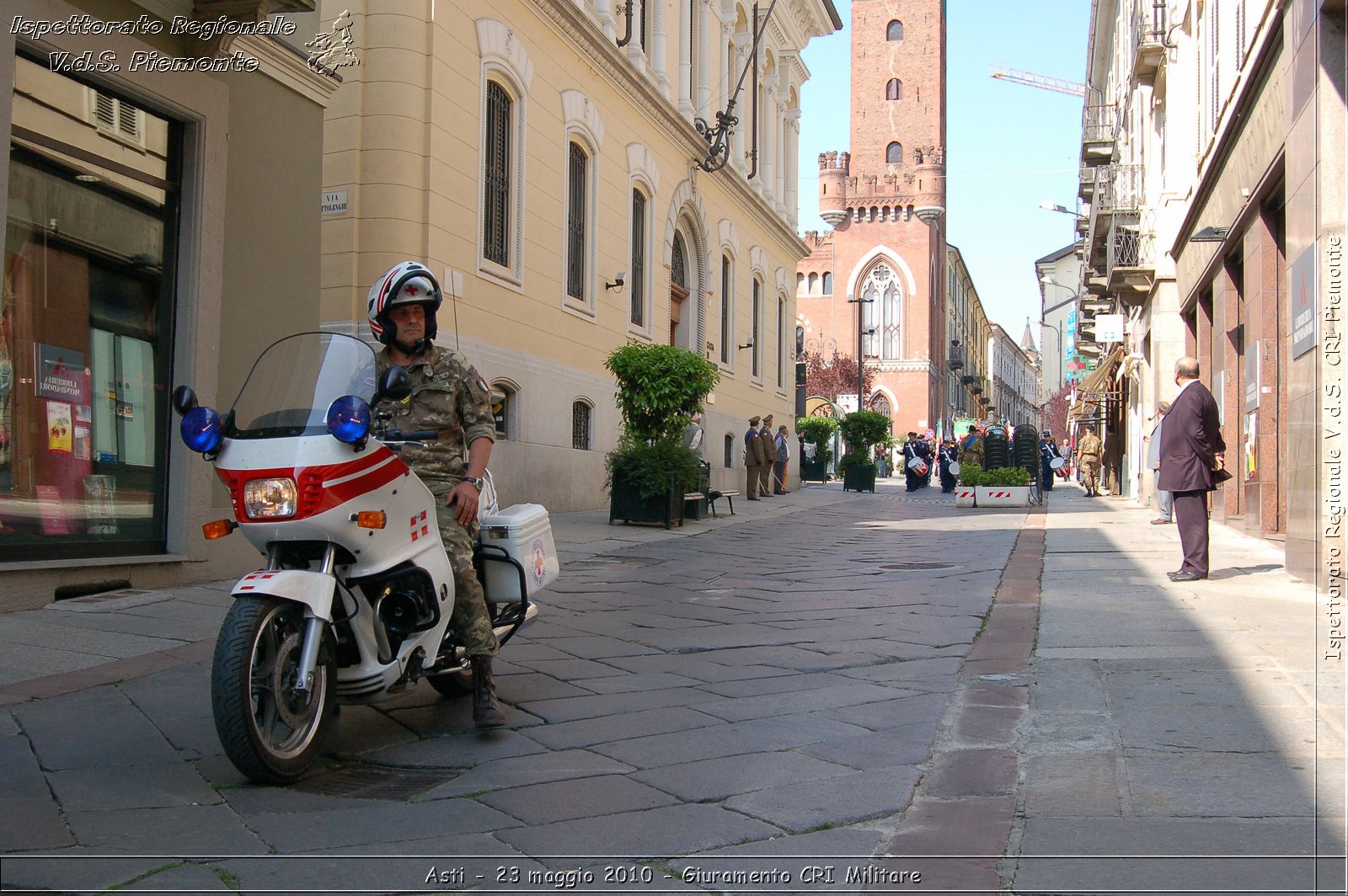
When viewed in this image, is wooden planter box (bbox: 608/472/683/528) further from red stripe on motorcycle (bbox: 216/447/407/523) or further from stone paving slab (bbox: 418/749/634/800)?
red stripe on motorcycle (bbox: 216/447/407/523)

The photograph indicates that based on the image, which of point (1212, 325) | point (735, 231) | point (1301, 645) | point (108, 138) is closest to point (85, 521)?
point (108, 138)

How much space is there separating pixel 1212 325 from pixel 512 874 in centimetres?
1557

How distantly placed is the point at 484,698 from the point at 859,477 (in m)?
26.9

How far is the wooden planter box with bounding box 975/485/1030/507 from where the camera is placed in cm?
2116

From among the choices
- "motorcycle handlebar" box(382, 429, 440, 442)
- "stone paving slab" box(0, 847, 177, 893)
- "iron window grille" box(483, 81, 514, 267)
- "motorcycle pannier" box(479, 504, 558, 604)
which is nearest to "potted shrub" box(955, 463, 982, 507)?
"iron window grille" box(483, 81, 514, 267)

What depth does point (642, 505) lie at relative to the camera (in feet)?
47.9

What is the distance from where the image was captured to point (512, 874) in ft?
9.47

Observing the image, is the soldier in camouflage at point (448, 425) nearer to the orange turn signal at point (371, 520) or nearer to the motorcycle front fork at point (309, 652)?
the orange turn signal at point (371, 520)

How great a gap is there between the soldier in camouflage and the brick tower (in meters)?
69.1

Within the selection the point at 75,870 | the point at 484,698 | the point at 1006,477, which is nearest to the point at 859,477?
the point at 1006,477

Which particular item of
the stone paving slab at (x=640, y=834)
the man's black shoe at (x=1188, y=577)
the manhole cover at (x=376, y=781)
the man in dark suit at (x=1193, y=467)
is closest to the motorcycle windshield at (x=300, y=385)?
the manhole cover at (x=376, y=781)

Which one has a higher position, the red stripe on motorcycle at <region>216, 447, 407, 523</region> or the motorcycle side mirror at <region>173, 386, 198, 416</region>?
the motorcycle side mirror at <region>173, 386, 198, 416</region>

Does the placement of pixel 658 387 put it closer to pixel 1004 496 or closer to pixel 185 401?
pixel 1004 496

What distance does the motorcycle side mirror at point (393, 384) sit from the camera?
367cm
